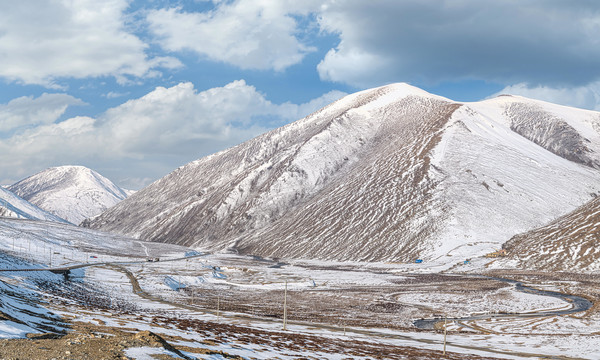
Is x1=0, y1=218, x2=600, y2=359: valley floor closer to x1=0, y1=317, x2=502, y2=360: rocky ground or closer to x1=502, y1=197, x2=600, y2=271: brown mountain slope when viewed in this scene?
x1=0, y1=317, x2=502, y2=360: rocky ground

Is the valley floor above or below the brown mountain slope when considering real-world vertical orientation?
below

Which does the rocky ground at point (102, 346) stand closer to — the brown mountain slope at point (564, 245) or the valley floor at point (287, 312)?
the valley floor at point (287, 312)

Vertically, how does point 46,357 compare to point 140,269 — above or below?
above

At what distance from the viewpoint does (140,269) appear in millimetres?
162750

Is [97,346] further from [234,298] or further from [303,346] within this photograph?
[234,298]

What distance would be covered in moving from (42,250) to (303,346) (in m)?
168

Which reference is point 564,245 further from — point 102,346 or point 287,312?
point 102,346

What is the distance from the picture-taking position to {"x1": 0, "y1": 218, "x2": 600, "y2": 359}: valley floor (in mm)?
34500

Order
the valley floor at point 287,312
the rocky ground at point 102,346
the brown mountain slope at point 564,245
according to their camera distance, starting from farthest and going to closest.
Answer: the brown mountain slope at point 564,245 < the valley floor at point 287,312 < the rocky ground at point 102,346

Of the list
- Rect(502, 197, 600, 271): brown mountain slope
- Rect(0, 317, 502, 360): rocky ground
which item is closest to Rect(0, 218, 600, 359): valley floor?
Rect(0, 317, 502, 360): rocky ground

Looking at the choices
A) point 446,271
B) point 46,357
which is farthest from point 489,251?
point 46,357

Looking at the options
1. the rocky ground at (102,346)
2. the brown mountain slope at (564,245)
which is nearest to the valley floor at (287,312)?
the rocky ground at (102,346)

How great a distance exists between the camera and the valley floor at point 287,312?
34.5m

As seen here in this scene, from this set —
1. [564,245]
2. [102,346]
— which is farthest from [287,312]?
[564,245]
